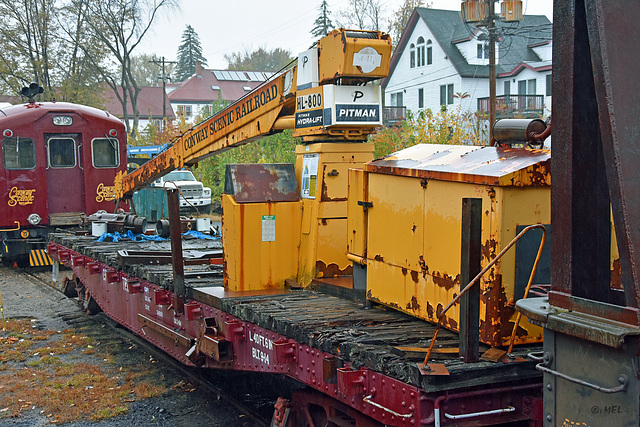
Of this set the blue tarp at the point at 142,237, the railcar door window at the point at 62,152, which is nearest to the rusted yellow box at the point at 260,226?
the blue tarp at the point at 142,237

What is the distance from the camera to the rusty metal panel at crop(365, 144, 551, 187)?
4.23 m

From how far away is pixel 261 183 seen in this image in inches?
272

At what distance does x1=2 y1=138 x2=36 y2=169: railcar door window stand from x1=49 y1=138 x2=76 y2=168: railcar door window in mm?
405

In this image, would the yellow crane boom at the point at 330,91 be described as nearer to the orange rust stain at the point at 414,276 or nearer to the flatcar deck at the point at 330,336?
the flatcar deck at the point at 330,336

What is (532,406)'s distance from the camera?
400cm

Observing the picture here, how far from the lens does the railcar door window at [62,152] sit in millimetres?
15016

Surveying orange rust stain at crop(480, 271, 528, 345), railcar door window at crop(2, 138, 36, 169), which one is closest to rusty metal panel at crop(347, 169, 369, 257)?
orange rust stain at crop(480, 271, 528, 345)

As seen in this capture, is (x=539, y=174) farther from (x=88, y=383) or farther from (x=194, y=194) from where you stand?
(x=194, y=194)

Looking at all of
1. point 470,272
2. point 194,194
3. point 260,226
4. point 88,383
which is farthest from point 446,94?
point 470,272

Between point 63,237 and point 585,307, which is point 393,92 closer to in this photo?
point 63,237

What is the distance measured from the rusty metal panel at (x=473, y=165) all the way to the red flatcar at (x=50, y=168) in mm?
11040

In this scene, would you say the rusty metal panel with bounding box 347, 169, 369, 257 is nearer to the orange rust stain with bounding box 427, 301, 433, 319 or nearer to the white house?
the orange rust stain with bounding box 427, 301, 433, 319

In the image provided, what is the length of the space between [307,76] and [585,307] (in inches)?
176

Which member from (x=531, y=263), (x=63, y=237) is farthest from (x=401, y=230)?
(x=63, y=237)
